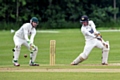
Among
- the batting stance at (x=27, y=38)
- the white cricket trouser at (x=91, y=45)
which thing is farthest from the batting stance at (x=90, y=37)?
the batting stance at (x=27, y=38)

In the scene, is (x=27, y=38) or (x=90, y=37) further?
(x=27, y=38)

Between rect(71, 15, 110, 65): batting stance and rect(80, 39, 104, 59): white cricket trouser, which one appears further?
rect(80, 39, 104, 59): white cricket trouser

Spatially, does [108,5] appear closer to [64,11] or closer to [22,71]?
[64,11]

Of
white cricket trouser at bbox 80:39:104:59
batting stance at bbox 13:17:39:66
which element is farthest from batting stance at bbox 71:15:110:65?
batting stance at bbox 13:17:39:66

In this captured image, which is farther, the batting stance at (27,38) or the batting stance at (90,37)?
the batting stance at (27,38)

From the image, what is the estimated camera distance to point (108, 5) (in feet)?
238

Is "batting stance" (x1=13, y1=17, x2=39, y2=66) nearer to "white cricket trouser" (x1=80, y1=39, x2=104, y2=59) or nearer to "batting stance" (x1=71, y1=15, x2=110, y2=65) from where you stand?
"batting stance" (x1=71, y1=15, x2=110, y2=65)

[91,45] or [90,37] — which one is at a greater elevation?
[90,37]

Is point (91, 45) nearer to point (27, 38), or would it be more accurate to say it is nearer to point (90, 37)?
point (90, 37)

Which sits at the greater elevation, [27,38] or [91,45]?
[27,38]

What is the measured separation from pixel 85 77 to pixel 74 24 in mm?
51142

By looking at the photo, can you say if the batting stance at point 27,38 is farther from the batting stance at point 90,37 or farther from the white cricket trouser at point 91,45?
the white cricket trouser at point 91,45

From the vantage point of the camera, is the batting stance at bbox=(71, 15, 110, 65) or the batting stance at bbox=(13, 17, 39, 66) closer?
the batting stance at bbox=(71, 15, 110, 65)

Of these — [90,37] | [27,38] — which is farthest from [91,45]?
[27,38]
